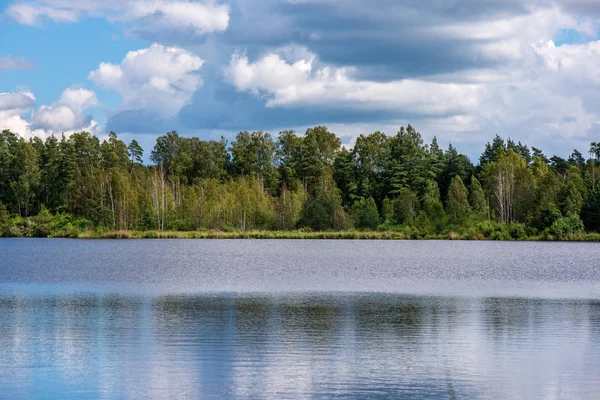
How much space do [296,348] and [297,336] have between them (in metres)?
1.89

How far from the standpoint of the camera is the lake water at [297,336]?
50.9 ft

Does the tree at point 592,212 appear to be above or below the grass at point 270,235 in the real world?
above

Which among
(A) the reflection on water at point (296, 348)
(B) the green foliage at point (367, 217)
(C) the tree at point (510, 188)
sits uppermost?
(C) the tree at point (510, 188)

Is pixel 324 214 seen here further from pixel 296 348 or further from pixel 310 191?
pixel 296 348

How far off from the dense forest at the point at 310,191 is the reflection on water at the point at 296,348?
7208 cm

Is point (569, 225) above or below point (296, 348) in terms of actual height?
above

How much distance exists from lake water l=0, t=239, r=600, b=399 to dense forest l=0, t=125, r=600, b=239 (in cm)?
5929

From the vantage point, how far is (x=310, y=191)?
13275cm

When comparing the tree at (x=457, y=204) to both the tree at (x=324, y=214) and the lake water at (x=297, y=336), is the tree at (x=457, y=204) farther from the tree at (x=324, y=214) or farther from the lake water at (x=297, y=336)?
the lake water at (x=297, y=336)

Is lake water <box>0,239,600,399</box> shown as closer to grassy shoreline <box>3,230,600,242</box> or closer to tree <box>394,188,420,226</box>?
grassy shoreline <box>3,230,600,242</box>

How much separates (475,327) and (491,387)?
27.3 feet

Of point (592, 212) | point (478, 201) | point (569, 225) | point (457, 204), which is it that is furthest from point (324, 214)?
point (592, 212)

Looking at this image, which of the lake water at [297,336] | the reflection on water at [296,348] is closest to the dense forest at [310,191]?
the lake water at [297,336]

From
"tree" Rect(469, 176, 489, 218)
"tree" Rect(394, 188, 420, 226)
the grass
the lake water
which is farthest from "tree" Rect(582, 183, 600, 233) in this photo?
the lake water
